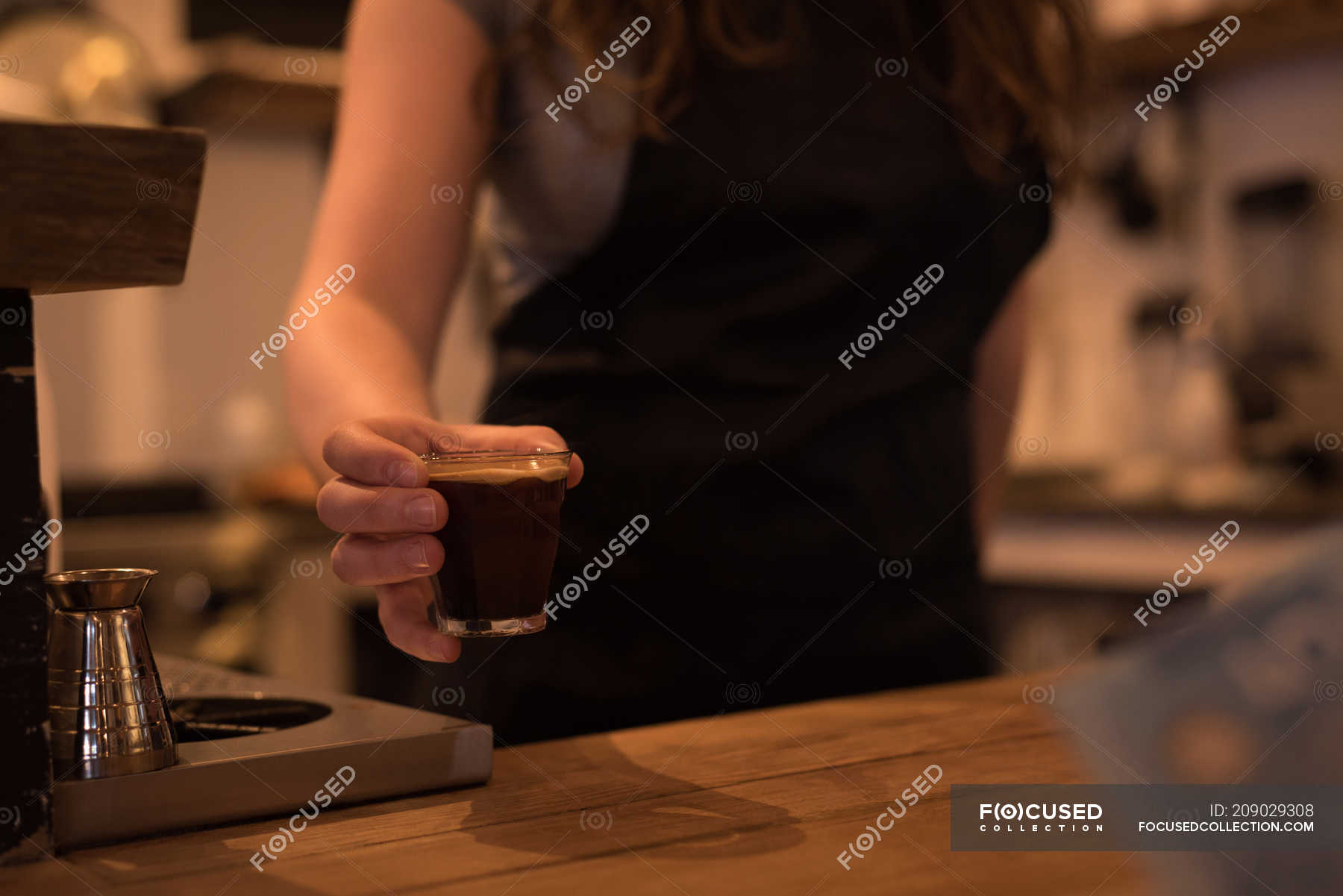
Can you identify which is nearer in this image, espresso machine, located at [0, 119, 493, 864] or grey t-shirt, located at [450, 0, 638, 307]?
espresso machine, located at [0, 119, 493, 864]

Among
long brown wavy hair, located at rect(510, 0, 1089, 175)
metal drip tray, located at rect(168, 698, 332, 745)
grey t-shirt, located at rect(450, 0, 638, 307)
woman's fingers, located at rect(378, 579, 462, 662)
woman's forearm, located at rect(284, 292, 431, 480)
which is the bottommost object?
metal drip tray, located at rect(168, 698, 332, 745)

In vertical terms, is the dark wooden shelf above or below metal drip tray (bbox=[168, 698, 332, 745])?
above

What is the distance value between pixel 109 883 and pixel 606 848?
270mm

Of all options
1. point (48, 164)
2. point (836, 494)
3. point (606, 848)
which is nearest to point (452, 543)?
point (606, 848)

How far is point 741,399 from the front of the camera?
57.9 inches

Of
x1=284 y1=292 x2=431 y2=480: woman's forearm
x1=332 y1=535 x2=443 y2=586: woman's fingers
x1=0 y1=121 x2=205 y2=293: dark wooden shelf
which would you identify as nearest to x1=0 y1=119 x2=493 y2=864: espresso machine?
x1=0 y1=121 x2=205 y2=293: dark wooden shelf

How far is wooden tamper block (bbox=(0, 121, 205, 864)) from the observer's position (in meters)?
0.70

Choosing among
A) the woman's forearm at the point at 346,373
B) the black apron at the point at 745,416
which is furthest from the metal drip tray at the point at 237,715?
the black apron at the point at 745,416

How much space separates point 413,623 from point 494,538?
138 mm

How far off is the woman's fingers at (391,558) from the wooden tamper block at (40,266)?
0.21 m

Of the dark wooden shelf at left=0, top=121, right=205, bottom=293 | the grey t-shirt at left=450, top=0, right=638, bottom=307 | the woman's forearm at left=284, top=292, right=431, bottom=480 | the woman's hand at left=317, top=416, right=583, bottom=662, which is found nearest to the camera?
the dark wooden shelf at left=0, top=121, right=205, bottom=293

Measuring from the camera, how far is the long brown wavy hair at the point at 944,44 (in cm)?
143

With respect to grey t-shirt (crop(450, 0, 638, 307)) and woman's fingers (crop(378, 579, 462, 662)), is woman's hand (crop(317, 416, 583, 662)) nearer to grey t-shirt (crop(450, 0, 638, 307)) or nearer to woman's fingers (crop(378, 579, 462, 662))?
woman's fingers (crop(378, 579, 462, 662))

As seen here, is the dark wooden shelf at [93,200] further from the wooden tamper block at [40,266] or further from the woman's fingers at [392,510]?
the woman's fingers at [392,510]
